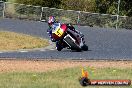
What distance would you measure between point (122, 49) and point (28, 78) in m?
11.2

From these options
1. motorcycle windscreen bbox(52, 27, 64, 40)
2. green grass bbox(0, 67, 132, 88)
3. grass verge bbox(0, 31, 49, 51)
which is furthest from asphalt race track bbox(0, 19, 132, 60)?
green grass bbox(0, 67, 132, 88)

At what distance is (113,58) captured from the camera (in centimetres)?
1934

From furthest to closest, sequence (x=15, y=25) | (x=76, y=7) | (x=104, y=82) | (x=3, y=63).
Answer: (x=76, y=7)
(x=15, y=25)
(x=3, y=63)
(x=104, y=82)

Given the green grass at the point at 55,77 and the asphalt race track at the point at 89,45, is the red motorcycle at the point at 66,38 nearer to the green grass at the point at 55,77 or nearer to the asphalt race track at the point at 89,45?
the asphalt race track at the point at 89,45

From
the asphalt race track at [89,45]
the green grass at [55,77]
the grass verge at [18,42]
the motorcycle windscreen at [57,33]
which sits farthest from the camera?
the grass verge at [18,42]

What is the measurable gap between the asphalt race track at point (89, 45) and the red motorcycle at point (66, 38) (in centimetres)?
30

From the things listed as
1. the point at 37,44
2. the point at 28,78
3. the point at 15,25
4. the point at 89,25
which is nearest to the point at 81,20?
the point at 89,25

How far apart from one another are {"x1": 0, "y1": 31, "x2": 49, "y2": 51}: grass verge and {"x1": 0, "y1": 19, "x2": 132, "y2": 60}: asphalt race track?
1.62 m

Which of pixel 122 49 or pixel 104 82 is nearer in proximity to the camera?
pixel 104 82

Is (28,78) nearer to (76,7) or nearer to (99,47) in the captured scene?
(99,47)

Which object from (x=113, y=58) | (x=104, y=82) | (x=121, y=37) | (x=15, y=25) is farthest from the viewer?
(x=15, y=25)

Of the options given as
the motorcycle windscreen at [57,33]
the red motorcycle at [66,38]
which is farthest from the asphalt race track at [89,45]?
the motorcycle windscreen at [57,33]

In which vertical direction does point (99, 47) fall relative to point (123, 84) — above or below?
below

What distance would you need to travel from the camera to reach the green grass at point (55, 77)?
1123 cm
